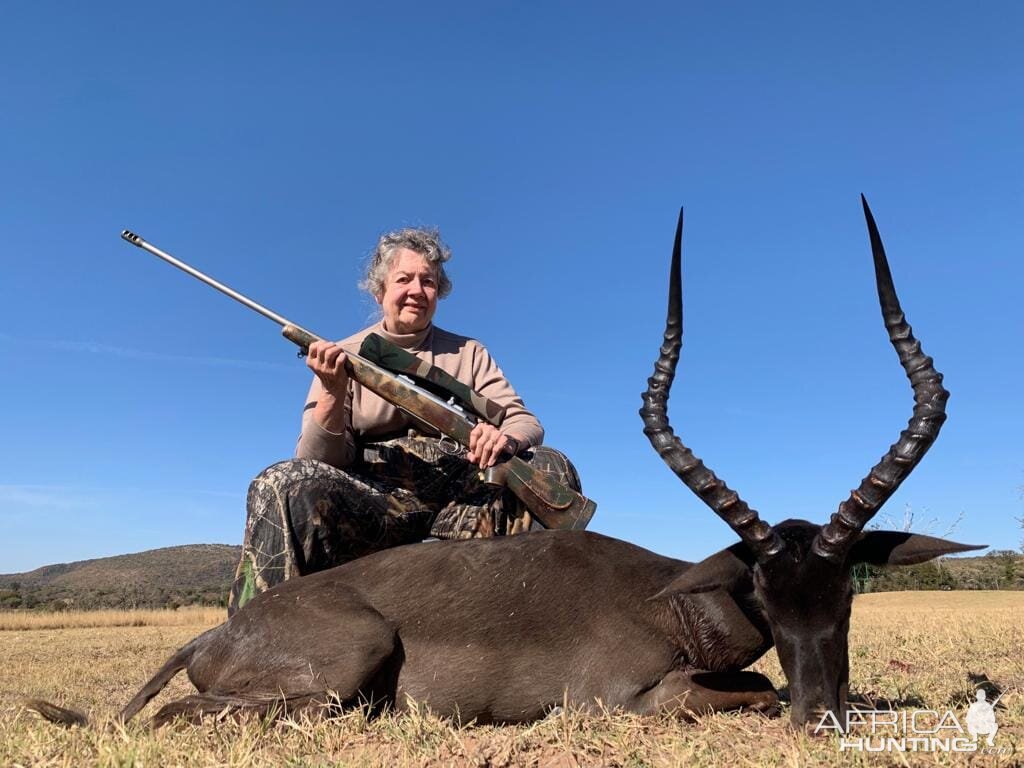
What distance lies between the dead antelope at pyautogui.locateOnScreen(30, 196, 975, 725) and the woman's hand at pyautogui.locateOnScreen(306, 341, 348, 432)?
1.49m

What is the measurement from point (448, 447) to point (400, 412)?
484 mm

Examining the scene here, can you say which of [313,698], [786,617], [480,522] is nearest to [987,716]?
[786,617]

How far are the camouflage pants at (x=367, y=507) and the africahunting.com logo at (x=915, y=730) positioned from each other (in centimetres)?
303

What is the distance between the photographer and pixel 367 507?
6160 millimetres

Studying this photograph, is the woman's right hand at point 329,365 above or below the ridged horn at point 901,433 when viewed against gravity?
above

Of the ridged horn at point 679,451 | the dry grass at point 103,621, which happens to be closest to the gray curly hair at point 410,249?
the ridged horn at point 679,451

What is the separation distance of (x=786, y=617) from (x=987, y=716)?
0.91 meters

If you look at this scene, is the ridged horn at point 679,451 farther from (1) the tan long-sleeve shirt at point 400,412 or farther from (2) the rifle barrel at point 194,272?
(2) the rifle barrel at point 194,272

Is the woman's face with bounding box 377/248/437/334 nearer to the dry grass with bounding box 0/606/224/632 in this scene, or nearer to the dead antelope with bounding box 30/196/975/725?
the dead antelope with bounding box 30/196/975/725

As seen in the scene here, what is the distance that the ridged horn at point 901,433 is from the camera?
3.99 m

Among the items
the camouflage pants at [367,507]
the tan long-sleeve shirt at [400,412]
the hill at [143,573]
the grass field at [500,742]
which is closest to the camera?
the grass field at [500,742]

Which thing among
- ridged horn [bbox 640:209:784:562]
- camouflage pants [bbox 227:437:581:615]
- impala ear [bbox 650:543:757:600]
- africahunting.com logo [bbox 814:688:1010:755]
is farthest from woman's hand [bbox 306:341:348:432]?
africahunting.com logo [bbox 814:688:1010:755]

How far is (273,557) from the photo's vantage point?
575 centimetres

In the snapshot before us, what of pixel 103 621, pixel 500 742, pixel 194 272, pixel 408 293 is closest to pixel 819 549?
pixel 500 742
